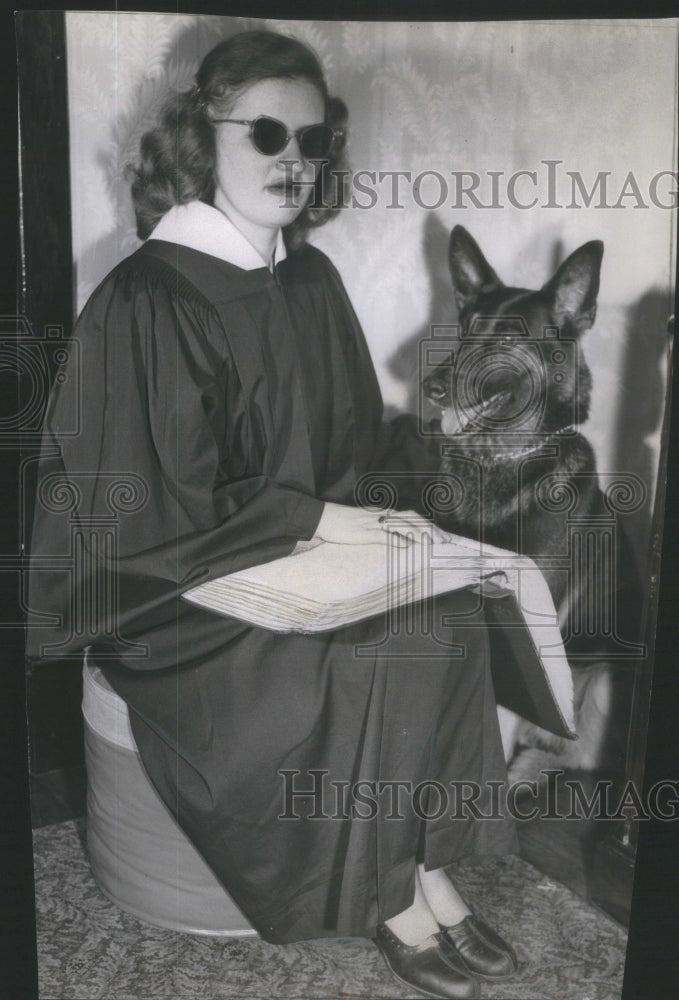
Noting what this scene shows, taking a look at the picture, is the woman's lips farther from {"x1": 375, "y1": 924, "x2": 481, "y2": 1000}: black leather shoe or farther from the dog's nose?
{"x1": 375, "y1": 924, "x2": 481, "y2": 1000}: black leather shoe

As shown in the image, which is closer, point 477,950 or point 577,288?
point 577,288

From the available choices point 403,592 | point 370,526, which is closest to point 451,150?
point 370,526

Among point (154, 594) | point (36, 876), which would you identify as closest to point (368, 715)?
point (154, 594)

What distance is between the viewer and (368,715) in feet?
6.52

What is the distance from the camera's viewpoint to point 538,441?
2.04 meters

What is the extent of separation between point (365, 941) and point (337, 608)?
2.10 ft

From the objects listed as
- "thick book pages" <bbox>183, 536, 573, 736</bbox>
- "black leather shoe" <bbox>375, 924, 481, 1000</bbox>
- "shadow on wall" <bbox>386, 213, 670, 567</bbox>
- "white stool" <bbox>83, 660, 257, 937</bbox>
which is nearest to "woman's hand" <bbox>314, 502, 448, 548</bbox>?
"thick book pages" <bbox>183, 536, 573, 736</bbox>

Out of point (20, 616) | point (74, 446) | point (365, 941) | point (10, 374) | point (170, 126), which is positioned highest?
point (170, 126)

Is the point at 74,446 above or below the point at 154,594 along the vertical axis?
above

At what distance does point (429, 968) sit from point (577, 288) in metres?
1.23

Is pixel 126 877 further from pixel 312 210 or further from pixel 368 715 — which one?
pixel 312 210

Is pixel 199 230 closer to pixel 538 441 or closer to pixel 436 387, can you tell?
pixel 436 387

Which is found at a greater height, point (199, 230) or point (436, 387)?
point (199, 230)

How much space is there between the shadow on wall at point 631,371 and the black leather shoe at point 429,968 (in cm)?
80
